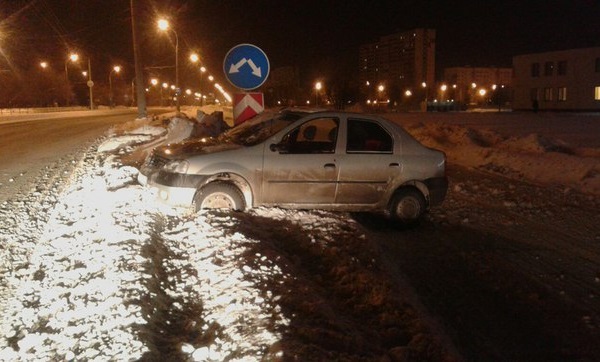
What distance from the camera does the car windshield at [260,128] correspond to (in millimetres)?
8102

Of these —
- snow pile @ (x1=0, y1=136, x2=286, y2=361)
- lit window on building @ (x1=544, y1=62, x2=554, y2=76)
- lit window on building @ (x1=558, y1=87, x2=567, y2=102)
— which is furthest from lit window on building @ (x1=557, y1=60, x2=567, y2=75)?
snow pile @ (x1=0, y1=136, x2=286, y2=361)

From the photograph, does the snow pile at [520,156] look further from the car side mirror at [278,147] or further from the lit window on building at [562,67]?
the lit window on building at [562,67]

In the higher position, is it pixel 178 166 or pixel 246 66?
pixel 246 66

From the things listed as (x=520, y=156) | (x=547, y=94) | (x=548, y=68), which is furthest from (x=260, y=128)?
(x=548, y=68)

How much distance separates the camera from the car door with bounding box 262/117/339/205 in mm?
7785

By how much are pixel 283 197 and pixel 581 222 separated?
4.19 meters

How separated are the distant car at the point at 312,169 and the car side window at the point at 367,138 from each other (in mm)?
13

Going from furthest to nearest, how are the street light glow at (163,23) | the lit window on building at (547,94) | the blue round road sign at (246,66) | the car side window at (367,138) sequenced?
the lit window on building at (547,94) < the street light glow at (163,23) < the blue round road sign at (246,66) < the car side window at (367,138)

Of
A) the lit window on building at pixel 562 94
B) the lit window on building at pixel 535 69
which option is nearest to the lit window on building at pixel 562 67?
the lit window on building at pixel 562 94

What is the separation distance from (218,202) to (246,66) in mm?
3645

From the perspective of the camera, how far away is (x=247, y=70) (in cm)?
1065

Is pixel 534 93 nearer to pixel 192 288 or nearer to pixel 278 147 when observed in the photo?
pixel 278 147

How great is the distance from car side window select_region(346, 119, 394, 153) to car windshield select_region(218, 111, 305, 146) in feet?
2.32

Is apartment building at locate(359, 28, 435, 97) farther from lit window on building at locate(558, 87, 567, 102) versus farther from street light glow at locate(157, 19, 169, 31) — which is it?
street light glow at locate(157, 19, 169, 31)
